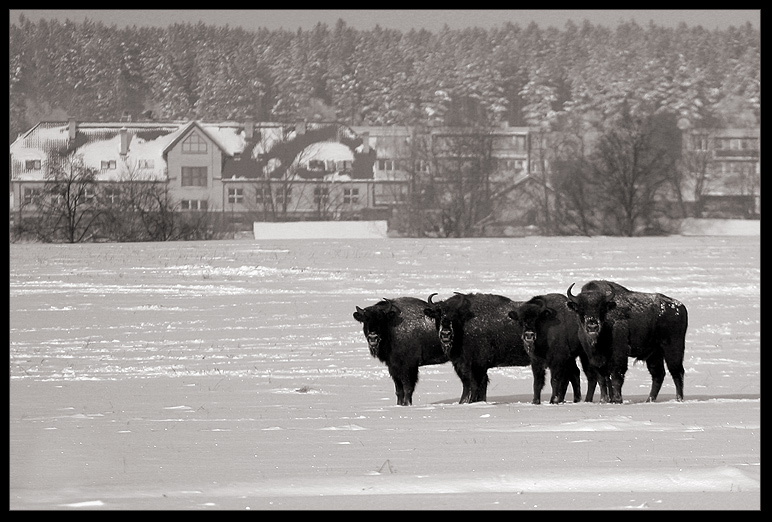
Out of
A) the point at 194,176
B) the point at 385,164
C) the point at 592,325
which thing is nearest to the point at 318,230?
the point at 194,176

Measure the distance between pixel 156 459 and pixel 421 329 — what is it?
5568 millimetres

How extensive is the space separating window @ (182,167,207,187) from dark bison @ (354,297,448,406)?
47.0 m

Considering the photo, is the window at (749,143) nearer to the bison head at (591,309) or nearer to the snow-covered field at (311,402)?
the snow-covered field at (311,402)

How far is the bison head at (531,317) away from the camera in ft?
42.0

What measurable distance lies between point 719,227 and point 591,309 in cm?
3890

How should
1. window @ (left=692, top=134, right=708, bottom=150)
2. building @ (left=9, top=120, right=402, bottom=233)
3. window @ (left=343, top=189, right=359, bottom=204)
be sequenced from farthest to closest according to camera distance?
window @ (left=343, top=189, right=359, bottom=204) < window @ (left=692, top=134, right=708, bottom=150) < building @ (left=9, top=120, right=402, bottom=233)

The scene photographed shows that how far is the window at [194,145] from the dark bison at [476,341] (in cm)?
4864

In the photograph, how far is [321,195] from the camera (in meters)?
67.5

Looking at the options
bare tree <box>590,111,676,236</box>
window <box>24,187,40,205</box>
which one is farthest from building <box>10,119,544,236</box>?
window <box>24,187,40,205</box>

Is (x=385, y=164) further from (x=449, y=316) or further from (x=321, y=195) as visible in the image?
(x=449, y=316)

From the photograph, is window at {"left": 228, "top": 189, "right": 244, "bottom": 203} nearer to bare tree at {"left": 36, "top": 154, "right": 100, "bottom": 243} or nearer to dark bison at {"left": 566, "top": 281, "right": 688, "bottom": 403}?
bare tree at {"left": 36, "top": 154, "right": 100, "bottom": 243}

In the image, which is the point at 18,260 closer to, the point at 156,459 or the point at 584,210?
the point at 156,459

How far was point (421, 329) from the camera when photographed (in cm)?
1352

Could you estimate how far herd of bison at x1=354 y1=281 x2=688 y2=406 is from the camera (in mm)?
12914
